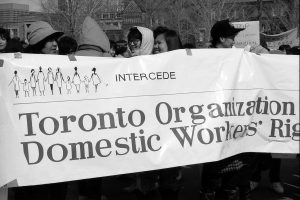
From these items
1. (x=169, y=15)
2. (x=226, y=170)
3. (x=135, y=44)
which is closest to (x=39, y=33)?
(x=135, y=44)

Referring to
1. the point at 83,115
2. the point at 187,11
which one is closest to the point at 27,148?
the point at 83,115

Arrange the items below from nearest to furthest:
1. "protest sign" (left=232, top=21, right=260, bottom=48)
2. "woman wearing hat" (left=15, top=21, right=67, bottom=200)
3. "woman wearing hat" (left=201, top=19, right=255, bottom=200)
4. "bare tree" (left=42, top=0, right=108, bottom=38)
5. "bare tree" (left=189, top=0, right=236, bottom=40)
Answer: "woman wearing hat" (left=15, top=21, right=67, bottom=200) < "woman wearing hat" (left=201, top=19, right=255, bottom=200) < "protest sign" (left=232, top=21, right=260, bottom=48) < "bare tree" (left=42, top=0, right=108, bottom=38) < "bare tree" (left=189, top=0, right=236, bottom=40)

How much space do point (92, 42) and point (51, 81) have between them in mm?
947

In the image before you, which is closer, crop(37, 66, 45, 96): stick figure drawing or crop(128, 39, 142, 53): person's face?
crop(37, 66, 45, 96): stick figure drawing

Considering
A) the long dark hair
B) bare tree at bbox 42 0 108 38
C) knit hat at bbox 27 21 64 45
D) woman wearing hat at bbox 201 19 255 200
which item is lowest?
woman wearing hat at bbox 201 19 255 200

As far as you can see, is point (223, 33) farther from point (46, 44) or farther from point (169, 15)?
point (169, 15)

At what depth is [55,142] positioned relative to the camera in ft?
10.8

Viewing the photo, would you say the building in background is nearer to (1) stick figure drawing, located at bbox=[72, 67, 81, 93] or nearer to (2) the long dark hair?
(2) the long dark hair

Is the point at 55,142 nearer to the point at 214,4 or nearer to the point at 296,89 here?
the point at 296,89

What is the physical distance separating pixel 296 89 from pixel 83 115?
1760 millimetres

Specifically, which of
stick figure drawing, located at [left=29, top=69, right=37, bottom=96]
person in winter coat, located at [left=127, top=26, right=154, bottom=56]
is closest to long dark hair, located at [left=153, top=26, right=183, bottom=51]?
person in winter coat, located at [left=127, top=26, right=154, bottom=56]

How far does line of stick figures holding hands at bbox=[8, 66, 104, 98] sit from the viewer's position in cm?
323

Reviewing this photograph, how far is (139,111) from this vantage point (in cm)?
350

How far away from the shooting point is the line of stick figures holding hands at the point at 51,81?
323cm
